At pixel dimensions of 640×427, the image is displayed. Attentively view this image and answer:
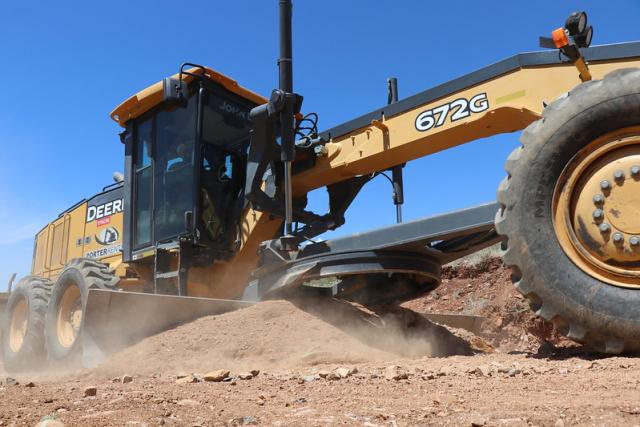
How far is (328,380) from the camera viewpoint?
3596 mm

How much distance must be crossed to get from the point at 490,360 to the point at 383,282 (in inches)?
80.8

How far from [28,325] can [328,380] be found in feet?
17.3

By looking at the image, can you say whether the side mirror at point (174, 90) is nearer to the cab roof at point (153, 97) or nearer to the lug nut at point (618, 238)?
the cab roof at point (153, 97)


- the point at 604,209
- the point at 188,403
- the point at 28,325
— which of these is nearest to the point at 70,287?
the point at 28,325

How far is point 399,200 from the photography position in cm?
629

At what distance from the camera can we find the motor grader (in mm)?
3539

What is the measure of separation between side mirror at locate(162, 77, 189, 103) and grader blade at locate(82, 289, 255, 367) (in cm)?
192

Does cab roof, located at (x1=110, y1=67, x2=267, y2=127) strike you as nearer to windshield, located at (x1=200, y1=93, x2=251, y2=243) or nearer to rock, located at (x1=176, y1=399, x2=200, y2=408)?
windshield, located at (x1=200, y1=93, x2=251, y2=243)

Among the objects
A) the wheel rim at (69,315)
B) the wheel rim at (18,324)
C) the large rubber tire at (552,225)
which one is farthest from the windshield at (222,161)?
the large rubber tire at (552,225)

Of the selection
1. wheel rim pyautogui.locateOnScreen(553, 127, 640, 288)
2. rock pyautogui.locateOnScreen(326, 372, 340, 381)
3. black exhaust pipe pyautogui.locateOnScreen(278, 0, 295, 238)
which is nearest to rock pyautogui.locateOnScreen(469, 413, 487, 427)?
rock pyautogui.locateOnScreen(326, 372, 340, 381)

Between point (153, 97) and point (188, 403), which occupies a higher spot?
point (153, 97)

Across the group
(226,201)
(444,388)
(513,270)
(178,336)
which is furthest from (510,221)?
(226,201)

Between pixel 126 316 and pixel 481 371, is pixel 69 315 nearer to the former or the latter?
pixel 126 316

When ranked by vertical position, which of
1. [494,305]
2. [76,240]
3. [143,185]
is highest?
[143,185]
